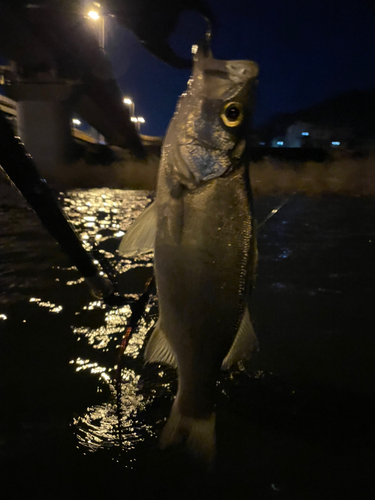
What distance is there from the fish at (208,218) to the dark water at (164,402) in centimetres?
101

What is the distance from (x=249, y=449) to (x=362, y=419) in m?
0.94

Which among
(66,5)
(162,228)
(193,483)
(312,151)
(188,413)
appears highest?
(66,5)

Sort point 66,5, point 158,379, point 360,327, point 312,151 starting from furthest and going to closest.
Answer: point 312,151, point 66,5, point 360,327, point 158,379

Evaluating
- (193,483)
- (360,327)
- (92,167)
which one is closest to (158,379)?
(193,483)

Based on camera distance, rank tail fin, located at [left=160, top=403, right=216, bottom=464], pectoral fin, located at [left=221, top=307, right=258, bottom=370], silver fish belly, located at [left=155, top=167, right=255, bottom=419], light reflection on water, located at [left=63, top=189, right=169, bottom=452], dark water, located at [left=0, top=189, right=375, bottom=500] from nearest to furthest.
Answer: silver fish belly, located at [left=155, top=167, right=255, bottom=419] < pectoral fin, located at [left=221, top=307, right=258, bottom=370] < tail fin, located at [left=160, top=403, right=216, bottom=464] < dark water, located at [left=0, top=189, right=375, bottom=500] < light reflection on water, located at [left=63, top=189, right=169, bottom=452]

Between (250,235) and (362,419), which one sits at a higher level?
(250,235)

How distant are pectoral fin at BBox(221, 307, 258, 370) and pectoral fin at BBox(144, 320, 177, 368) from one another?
289 millimetres

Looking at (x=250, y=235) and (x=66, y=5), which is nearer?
(x=250, y=235)

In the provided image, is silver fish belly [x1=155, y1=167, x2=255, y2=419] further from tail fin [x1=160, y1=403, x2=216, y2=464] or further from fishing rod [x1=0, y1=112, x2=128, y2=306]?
fishing rod [x1=0, y1=112, x2=128, y2=306]

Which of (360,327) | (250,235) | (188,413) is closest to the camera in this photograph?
(250,235)

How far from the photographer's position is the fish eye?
1.34 m

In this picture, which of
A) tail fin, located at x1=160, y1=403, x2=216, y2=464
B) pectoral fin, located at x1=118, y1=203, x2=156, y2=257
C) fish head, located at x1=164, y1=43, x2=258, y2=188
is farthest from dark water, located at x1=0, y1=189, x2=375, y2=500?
fish head, located at x1=164, y1=43, x2=258, y2=188

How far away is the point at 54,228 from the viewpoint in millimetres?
2295

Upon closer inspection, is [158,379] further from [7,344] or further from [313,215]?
[313,215]
